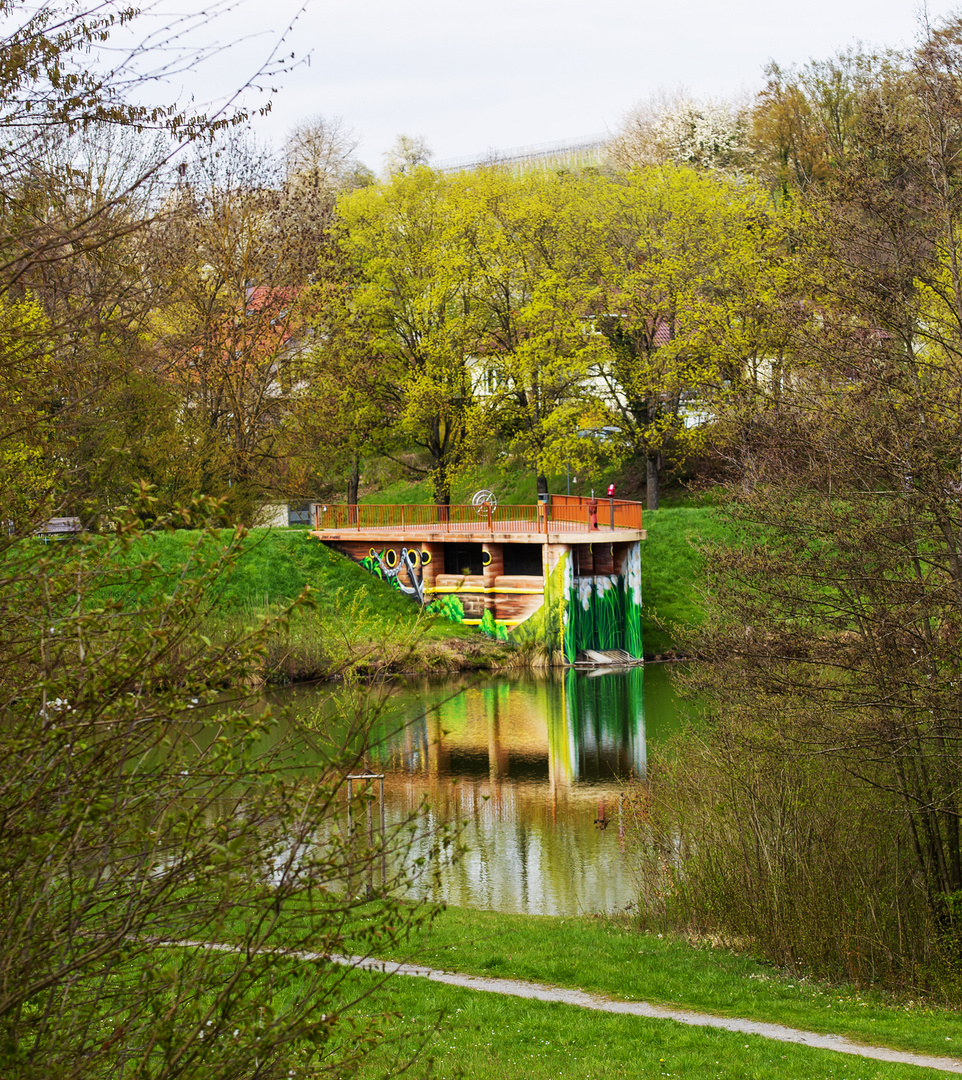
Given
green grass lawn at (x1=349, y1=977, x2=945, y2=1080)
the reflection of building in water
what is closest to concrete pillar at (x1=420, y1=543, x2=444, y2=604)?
the reflection of building in water

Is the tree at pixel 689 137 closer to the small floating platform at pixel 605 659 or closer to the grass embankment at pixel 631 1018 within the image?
the small floating platform at pixel 605 659

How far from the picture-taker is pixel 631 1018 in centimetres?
856

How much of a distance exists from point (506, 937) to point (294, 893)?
7.72 m

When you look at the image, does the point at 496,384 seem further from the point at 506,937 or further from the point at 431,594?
the point at 506,937

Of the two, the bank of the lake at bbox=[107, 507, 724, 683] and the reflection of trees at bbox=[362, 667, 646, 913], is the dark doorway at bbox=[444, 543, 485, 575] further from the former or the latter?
the reflection of trees at bbox=[362, 667, 646, 913]

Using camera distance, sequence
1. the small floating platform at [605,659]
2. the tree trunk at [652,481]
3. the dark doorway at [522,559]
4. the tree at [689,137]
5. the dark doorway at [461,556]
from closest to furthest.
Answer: the small floating platform at [605,659]
the dark doorway at [522,559]
the dark doorway at [461,556]
the tree trunk at [652,481]
the tree at [689,137]

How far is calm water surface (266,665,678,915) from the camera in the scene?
47.2 ft

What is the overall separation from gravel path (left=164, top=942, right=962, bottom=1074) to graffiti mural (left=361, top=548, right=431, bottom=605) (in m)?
25.4

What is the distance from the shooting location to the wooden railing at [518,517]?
32.9 m

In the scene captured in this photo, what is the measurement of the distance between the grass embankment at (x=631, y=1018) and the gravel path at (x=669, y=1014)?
122mm

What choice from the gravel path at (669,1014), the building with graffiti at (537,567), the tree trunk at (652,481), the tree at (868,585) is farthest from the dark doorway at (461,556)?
the gravel path at (669,1014)

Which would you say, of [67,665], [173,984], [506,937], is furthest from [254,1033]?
A: [506,937]

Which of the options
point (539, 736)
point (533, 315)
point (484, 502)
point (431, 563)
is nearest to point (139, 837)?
point (539, 736)

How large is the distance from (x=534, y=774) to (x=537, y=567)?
13086 millimetres
